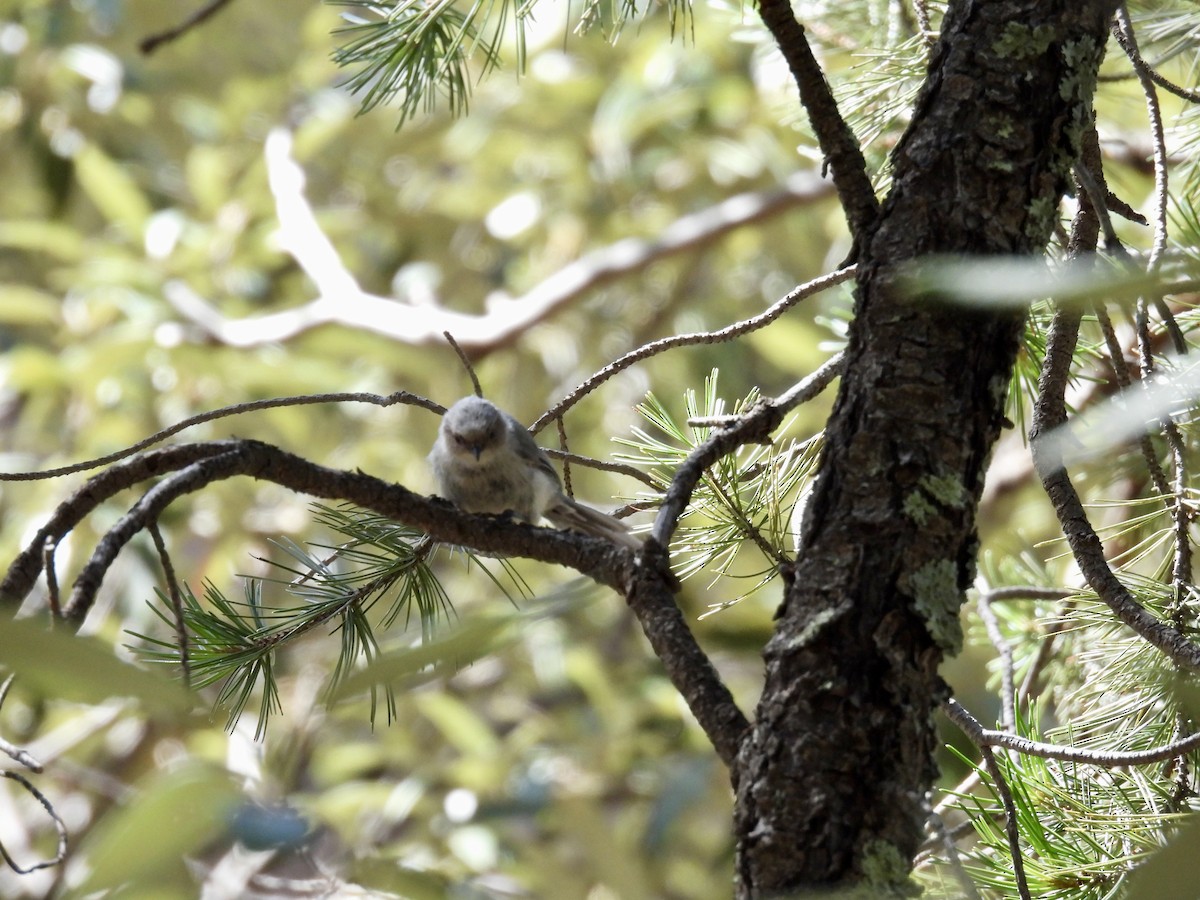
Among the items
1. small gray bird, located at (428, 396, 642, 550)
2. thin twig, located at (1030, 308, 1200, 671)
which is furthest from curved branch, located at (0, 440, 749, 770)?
small gray bird, located at (428, 396, 642, 550)

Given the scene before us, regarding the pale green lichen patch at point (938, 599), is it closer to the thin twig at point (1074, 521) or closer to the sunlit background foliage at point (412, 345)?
the thin twig at point (1074, 521)

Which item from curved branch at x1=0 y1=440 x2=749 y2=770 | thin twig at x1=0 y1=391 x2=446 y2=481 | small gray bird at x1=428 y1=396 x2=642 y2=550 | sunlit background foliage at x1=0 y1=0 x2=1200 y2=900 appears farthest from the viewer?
sunlit background foliage at x1=0 y1=0 x2=1200 y2=900

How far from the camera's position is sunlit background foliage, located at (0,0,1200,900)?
15.8ft

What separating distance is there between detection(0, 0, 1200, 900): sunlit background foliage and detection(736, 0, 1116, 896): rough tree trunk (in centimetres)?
279

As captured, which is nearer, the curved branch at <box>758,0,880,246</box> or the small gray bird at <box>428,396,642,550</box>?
the curved branch at <box>758,0,880,246</box>

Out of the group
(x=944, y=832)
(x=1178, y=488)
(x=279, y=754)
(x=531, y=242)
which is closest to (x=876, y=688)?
(x=944, y=832)

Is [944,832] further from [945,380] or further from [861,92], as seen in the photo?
[861,92]

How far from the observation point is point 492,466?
10.5ft

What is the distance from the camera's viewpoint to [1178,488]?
171 cm

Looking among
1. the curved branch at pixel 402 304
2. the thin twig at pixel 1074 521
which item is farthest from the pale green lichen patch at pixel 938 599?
the curved branch at pixel 402 304

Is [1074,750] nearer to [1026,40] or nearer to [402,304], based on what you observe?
[1026,40]

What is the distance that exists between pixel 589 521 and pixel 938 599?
1.16 meters

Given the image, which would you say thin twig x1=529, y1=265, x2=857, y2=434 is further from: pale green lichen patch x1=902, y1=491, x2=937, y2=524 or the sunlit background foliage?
the sunlit background foliage

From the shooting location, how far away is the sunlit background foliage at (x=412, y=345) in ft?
15.8
